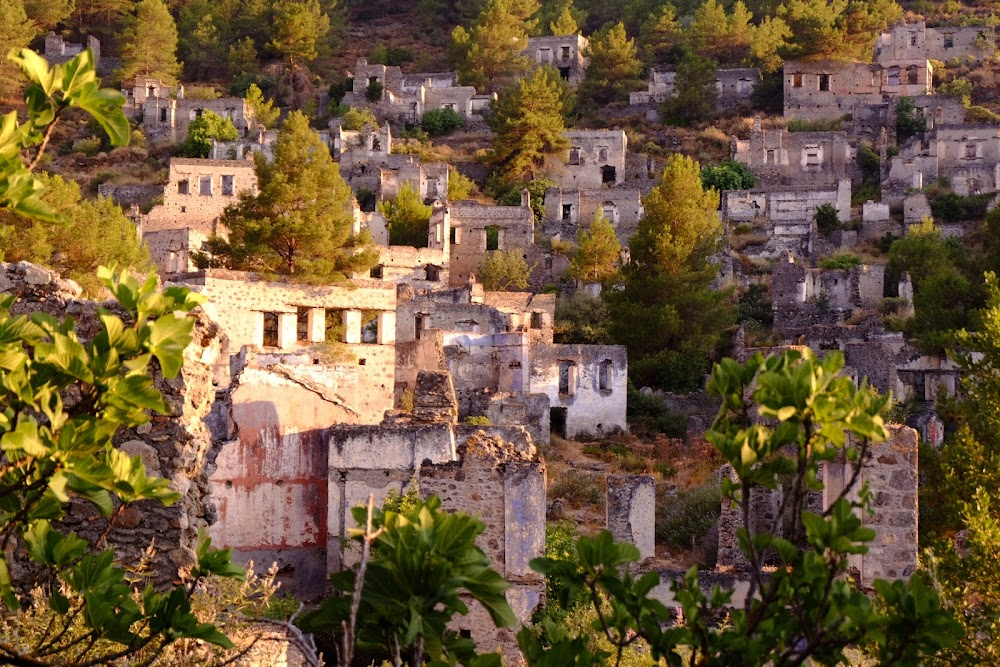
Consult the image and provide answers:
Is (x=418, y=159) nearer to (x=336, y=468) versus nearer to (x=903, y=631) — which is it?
(x=336, y=468)

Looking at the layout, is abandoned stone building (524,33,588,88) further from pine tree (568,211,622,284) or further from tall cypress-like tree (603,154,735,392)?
tall cypress-like tree (603,154,735,392)

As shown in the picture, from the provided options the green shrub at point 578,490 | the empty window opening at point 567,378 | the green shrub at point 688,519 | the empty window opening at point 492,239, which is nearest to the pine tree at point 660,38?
the empty window opening at point 492,239

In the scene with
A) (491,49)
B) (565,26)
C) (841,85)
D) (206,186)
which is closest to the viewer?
(206,186)

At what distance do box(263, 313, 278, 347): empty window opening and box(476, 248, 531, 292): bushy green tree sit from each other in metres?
16.9

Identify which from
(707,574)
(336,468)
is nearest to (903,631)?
(707,574)

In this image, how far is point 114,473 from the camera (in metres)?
5.06

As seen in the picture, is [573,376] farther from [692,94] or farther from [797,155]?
[692,94]

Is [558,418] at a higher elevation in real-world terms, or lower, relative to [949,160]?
lower

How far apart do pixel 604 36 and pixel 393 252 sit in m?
33.2

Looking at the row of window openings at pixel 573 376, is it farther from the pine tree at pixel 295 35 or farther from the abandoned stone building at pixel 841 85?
the pine tree at pixel 295 35

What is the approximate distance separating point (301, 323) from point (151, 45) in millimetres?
45846

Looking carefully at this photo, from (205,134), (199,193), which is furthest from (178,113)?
(199,193)

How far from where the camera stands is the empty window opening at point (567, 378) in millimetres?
32625

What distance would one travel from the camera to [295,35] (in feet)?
243
